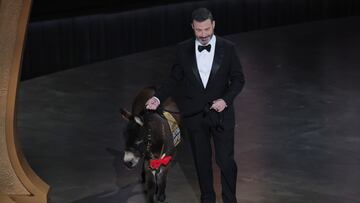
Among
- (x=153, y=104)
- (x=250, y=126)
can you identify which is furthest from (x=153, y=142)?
(x=250, y=126)

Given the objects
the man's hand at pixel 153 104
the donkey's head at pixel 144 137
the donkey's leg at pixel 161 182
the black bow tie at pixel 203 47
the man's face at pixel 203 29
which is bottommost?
the donkey's leg at pixel 161 182

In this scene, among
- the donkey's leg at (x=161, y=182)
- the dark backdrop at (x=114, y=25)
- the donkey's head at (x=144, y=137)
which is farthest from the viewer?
the dark backdrop at (x=114, y=25)

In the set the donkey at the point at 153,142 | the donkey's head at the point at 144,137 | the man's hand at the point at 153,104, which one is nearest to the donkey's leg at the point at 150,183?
the donkey at the point at 153,142

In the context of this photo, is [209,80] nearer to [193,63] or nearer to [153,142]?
[193,63]

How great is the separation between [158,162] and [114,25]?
5.66 meters

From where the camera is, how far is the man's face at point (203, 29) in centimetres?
498

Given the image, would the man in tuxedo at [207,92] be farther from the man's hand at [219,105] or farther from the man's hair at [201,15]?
the man's hair at [201,15]

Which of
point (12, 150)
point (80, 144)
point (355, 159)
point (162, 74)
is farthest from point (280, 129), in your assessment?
point (12, 150)

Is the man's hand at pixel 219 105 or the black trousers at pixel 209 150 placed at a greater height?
the man's hand at pixel 219 105

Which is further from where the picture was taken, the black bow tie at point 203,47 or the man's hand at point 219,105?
the black bow tie at point 203,47

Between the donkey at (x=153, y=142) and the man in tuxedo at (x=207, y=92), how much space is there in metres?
0.15

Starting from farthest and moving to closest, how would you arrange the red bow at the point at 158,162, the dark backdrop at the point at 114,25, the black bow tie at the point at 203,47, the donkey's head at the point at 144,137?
the dark backdrop at the point at 114,25
the red bow at the point at 158,162
the donkey's head at the point at 144,137
the black bow tie at the point at 203,47

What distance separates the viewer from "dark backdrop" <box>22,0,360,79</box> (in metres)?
10.4

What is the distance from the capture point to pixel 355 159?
6918 millimetres
